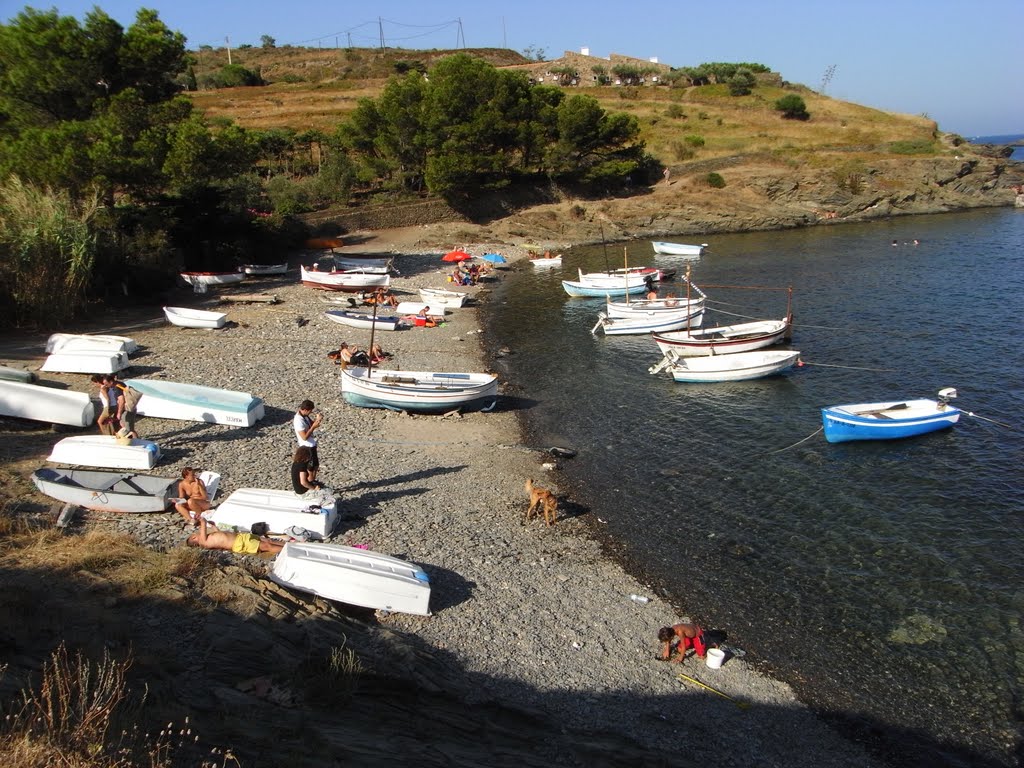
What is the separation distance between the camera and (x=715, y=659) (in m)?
11.8

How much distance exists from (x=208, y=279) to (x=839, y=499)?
99.9 feet

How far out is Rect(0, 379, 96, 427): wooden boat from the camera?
693 inches

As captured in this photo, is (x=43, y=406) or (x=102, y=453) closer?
(x=102, y=453)

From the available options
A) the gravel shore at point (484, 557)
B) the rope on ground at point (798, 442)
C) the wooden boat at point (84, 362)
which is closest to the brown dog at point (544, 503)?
the gravel shore at point (484, 557)

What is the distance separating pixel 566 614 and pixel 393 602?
3.19 meters

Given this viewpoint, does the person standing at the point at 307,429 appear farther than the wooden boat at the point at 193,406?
No

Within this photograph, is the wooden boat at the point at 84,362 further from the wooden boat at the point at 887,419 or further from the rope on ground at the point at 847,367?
the rope on ground at the point at 847,367

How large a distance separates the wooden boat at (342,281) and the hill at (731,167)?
53.3 ft

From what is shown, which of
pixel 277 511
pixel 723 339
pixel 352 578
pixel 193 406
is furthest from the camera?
pixel 723 339

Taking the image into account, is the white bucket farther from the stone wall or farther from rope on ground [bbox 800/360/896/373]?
the stone wall

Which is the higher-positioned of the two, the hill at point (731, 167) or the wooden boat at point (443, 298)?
the hill at point (731, 167)

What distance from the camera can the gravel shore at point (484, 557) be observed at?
407 inches

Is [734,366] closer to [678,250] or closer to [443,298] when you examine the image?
[443,298]

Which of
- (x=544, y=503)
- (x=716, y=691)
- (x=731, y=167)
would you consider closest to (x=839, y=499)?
(x=544, y=503)
